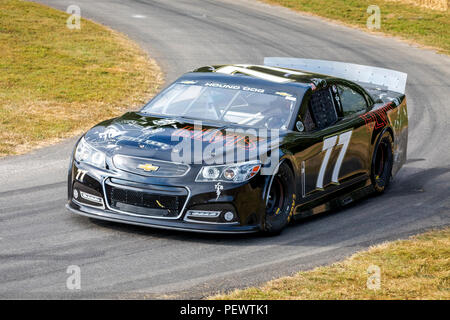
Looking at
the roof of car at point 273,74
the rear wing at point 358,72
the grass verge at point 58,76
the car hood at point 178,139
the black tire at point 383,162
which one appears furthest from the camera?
the grass verge at point 58,76

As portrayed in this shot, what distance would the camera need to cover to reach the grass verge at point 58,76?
44.6 ft

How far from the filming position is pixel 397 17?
29984 mm

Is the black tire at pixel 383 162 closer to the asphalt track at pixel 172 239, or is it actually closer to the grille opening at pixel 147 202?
the asphalt track at pixel 172 239

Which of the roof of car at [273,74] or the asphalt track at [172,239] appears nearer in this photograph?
the asphalt track at [172,239]

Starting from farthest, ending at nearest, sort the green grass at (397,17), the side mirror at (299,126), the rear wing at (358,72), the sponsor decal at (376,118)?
the green grass at (397,17)
the rear wing at (358,72)
the sponsor decal at (376,118)
the side mirror at (299,126)

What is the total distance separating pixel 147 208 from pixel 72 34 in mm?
16357

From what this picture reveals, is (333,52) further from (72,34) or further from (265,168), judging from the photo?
(265,168)

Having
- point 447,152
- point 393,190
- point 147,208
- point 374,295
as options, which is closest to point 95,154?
point 147,208

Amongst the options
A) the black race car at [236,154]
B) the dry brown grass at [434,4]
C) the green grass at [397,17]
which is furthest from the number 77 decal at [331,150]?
the dry brown grass at [434,4]

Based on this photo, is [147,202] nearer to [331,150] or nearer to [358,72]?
[331,150]

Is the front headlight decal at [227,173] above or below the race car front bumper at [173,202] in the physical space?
above

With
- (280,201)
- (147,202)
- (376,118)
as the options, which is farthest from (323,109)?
(147,202)

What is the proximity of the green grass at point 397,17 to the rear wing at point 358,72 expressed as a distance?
12.8m

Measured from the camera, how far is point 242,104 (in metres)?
8.88
